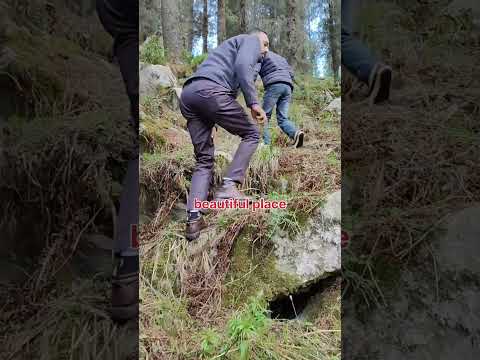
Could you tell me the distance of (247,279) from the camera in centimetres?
142

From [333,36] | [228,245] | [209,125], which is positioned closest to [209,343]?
[228,245]

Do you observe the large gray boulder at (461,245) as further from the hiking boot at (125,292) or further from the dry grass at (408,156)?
the hiking boot at (125,292)

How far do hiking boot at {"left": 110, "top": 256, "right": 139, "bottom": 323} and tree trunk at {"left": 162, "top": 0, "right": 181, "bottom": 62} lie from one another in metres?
0.92

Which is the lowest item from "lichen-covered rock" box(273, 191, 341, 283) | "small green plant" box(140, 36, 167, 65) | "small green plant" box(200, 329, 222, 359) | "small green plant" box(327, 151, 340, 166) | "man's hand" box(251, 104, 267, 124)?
"small green plant" box(200, 329, 222, 359)

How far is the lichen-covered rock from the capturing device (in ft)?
4.65

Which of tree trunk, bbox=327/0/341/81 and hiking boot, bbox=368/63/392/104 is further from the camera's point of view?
hiking boot, bbox=368/63/392/104

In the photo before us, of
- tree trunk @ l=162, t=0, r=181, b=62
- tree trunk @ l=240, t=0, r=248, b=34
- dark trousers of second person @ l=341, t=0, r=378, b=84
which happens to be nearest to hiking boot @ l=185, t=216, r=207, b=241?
tree trunk @ l=162, t=0, r=181, b=62

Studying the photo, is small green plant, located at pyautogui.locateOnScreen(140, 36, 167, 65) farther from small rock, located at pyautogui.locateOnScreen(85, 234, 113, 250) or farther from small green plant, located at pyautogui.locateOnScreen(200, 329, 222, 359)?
small green plant, located at pyautogui.locateOnScreen(200, 329, 222, 359)

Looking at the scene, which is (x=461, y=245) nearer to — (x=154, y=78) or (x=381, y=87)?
(x=381, y=87)

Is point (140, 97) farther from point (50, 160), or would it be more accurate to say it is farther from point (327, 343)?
point (327, 343)

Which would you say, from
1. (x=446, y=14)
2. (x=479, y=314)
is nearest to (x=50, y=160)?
(x=479, y=314)

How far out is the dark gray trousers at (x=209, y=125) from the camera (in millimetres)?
1416

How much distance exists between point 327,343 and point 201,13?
1513 millimetres

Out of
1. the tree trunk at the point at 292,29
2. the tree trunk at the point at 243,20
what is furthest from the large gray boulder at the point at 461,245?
the tree trunk at the point at 243,20
